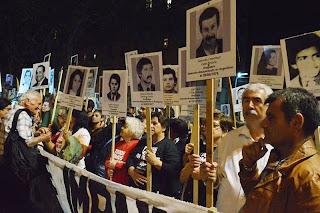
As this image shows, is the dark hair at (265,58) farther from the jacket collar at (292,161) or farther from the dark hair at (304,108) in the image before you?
the jacket collar at (292,161)

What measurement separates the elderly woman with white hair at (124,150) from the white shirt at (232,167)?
180cm

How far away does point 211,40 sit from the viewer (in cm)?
317

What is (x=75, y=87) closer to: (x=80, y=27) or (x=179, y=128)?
(x=179, y=128)

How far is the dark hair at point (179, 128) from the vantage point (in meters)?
6.03

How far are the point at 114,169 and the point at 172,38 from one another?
20579mm

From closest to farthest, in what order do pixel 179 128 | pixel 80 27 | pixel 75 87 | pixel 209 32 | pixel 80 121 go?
pixel 209 32
pixel 75 87
pixel 179 128
pixel 80 121
pixel 80 27

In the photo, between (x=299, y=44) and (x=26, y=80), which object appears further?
(x=26, y=80)

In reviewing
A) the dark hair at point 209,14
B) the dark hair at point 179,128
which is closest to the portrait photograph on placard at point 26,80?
the dark hair at point 179,128

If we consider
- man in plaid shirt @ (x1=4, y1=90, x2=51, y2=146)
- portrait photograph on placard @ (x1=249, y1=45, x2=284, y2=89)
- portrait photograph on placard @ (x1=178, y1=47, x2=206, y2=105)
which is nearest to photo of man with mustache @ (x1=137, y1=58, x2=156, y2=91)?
portrait photograph on placard @ (x1=178, y1=47, x2=206, y2=105)

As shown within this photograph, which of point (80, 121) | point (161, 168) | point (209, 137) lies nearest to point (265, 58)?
point (161, 168)

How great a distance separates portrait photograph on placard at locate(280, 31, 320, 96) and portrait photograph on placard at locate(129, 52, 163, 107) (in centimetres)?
127

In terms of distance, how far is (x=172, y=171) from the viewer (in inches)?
177

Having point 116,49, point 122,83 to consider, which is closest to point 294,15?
point 122,83

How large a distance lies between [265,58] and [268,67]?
122mm
